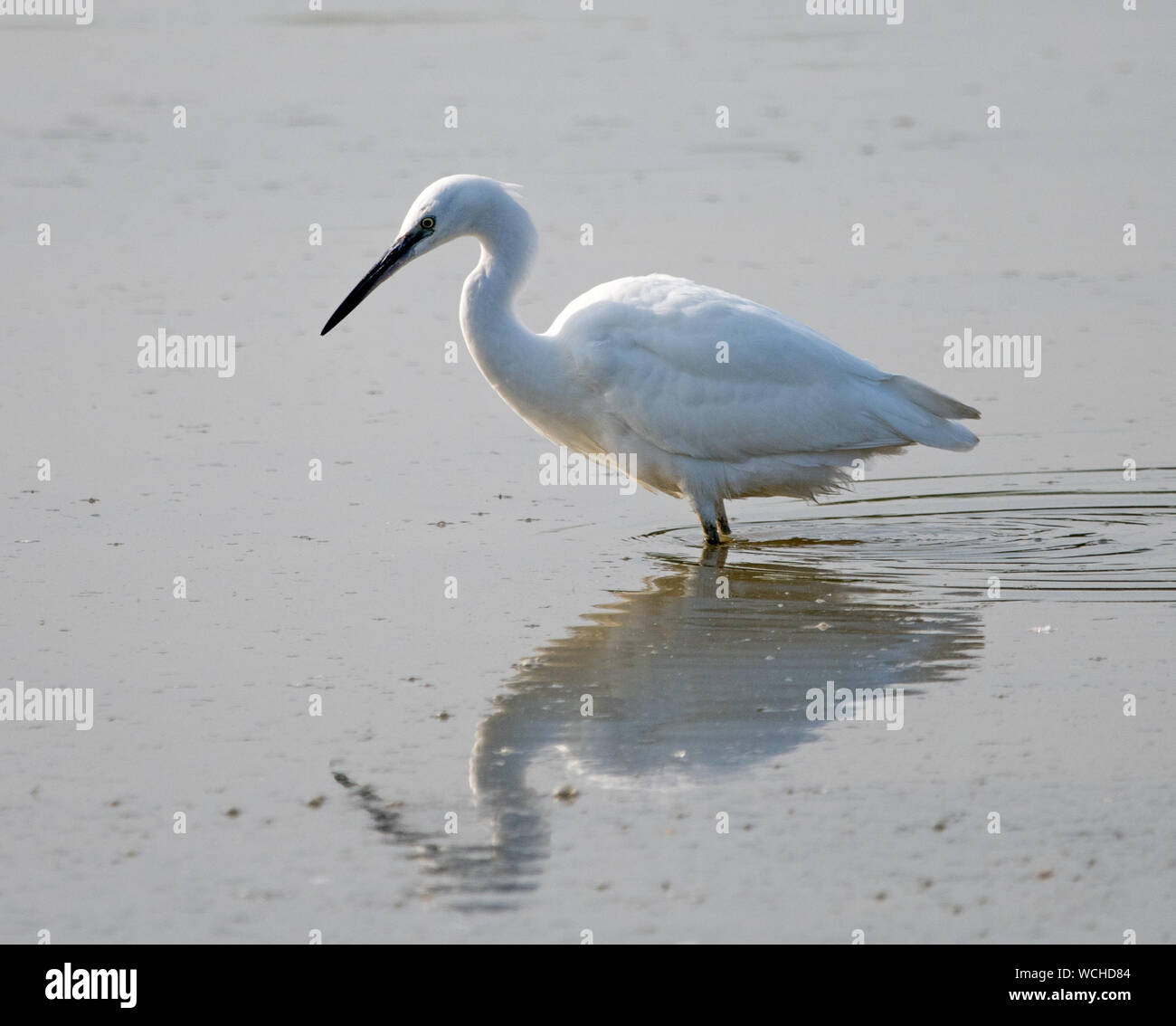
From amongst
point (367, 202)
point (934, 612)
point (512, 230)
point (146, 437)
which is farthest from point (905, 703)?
point (367, 202)

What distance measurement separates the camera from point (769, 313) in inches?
340

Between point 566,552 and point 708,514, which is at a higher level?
point 708,514

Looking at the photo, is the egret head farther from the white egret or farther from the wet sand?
the wet sand

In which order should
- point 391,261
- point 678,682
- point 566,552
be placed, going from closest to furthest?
point 678,682 < point 566,552 < point 391,261

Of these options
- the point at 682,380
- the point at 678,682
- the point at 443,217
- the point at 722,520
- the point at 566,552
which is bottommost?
the point at 678,682

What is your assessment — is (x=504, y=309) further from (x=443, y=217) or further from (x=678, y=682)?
(x=678, y=682)

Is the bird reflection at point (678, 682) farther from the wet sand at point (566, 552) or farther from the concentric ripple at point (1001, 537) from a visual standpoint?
the concentric ripple at point (1001, 537)

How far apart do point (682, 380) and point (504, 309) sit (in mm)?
905

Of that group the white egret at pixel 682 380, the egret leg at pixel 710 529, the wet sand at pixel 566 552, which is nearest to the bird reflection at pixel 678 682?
the wet sand at pixel 566 552

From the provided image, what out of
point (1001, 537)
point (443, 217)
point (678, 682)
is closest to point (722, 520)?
point (1001, 537)

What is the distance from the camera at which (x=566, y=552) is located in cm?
824

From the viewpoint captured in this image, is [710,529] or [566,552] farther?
[710,529]

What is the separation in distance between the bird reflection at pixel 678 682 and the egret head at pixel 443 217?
1.82 meters

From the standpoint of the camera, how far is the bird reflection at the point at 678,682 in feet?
17.5
